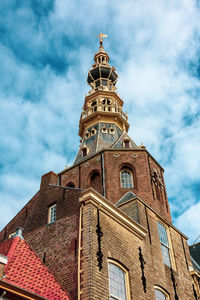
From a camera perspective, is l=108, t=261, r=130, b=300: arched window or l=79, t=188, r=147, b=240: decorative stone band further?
l=79, t=188, r=147, b=240: decorative stone band

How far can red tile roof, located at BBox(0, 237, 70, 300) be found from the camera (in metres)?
10.4

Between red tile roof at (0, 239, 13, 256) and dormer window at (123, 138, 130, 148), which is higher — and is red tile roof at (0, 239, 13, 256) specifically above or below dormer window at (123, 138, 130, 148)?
below

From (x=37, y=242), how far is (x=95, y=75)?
2663 cm

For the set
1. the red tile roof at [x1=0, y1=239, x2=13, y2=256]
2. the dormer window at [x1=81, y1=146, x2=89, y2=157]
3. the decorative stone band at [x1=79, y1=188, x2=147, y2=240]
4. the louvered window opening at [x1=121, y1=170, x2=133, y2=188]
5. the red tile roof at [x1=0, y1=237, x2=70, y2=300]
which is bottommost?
the red tile roof at [x1=0, y1=237, x2=70, y2=300]

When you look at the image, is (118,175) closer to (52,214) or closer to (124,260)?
(52,214)

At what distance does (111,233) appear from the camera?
1318 centimetres

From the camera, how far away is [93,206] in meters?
13.1

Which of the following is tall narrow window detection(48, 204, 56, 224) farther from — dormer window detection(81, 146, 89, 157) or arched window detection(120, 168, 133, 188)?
dormer window detection(81, 146, 89, 157)

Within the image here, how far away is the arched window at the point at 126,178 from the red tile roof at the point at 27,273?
11.1 meters

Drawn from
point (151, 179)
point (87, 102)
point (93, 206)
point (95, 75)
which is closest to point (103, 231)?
point (93, 206)

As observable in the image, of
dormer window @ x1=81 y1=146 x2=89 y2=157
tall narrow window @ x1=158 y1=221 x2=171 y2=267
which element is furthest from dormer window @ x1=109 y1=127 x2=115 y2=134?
tall narrow window @ x1=158 y1=221 x2=171 y2=267

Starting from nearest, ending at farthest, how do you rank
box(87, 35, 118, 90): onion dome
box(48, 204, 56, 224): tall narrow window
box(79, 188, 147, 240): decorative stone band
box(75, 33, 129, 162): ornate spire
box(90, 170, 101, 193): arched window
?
box(79, 188, 147, 240): decorative stone band < box(48, 204, 56, 224): tall narrow window < box(90, 170, 101, 193): arched window < box(75, 33, 129, 162): ornate spire < box(87, 35, 118, 90): onion dome

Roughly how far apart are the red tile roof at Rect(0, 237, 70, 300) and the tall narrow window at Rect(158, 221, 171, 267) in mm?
6665

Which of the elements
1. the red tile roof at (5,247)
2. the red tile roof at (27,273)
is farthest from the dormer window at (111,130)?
the red tile roof at (5,247)
